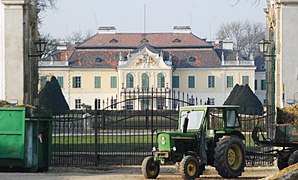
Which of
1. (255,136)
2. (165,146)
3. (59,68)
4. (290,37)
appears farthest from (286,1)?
(59,68)

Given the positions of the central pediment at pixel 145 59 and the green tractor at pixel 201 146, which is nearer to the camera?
the green tractor at pixel 201 146

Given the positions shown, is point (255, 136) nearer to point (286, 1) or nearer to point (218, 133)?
point (218, 133)

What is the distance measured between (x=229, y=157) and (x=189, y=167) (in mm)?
1259

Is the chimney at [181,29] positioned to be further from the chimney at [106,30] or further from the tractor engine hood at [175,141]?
the tractor engine hood at [175,141]

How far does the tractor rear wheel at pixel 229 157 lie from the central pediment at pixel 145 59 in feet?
230

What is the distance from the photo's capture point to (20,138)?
20.0 meters

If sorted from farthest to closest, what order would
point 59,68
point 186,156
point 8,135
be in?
1. point 59,68
2. point 8,135
3. point 186,156

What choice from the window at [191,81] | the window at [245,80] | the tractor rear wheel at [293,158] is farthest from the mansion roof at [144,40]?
the tractor rear wheel at [293,158]

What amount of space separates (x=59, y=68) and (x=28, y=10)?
6491cm

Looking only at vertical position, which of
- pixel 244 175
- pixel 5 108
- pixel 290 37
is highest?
pixel 290 37

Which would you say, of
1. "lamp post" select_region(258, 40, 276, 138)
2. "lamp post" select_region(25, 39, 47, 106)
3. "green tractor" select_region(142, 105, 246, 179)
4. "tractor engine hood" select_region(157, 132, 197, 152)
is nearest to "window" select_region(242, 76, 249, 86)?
"lamp post" select_region(258, 40, 276, 138)

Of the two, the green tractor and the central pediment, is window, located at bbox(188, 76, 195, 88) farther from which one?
the green tractor

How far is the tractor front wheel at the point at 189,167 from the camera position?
1844 centimetres

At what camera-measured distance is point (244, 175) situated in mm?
20922
